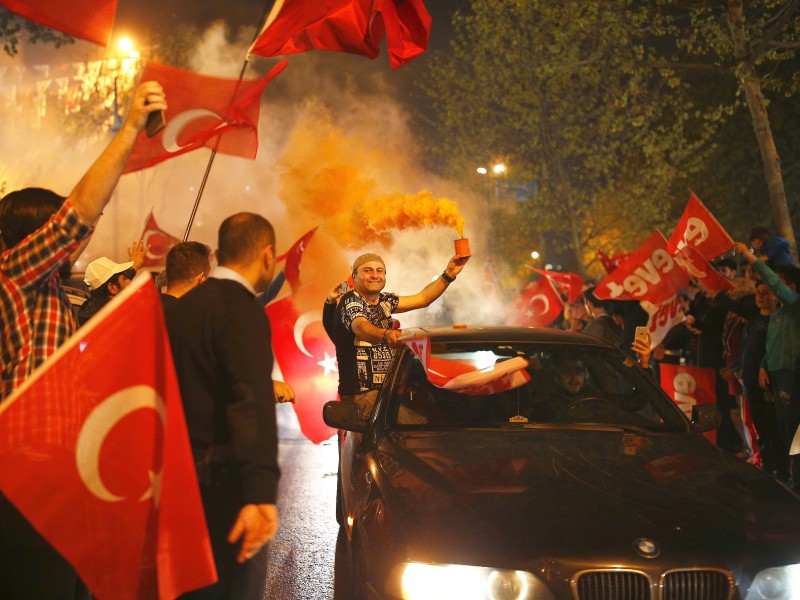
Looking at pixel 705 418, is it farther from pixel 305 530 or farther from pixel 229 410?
pixel 305 530

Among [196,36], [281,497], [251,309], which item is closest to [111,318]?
[251,309]

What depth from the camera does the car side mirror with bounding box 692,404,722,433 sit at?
4809 millimetres

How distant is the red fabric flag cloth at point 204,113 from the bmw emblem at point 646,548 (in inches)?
155

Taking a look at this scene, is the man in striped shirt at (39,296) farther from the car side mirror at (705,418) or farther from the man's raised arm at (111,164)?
the car side mirror at (705,418)

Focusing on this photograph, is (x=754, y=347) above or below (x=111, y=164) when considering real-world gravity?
above

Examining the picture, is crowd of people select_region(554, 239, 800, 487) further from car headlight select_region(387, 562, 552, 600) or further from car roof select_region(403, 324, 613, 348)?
car headlight select_region(387, 562, 552, 600)

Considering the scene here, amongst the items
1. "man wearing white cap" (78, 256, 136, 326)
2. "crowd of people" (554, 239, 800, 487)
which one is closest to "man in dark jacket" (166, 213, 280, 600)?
"man wearing white cap" (78, 256, 136, 326)

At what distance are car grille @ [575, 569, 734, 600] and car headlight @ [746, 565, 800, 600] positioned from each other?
124 mm

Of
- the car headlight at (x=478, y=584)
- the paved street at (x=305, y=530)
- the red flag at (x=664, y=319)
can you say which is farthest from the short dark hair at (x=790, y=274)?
the car headlight at (x=478, y=584)

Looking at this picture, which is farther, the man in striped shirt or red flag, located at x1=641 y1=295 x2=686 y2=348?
red flag, located at x1=641 y1=295 x2=686 y2=348

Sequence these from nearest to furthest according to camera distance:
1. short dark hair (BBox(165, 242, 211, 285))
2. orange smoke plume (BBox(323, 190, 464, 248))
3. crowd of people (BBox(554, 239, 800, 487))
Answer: short dark hair (BBox(165, 242, 211, 285)), crowd of people (BBox(554, 239, 800, 487)), orange smoke plume (BBox(323, 190, 464, 248))

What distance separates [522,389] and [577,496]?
145 centimetres

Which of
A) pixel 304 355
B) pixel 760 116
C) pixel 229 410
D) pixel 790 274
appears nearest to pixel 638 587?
pixel 229 410

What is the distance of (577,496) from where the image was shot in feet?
12.2
